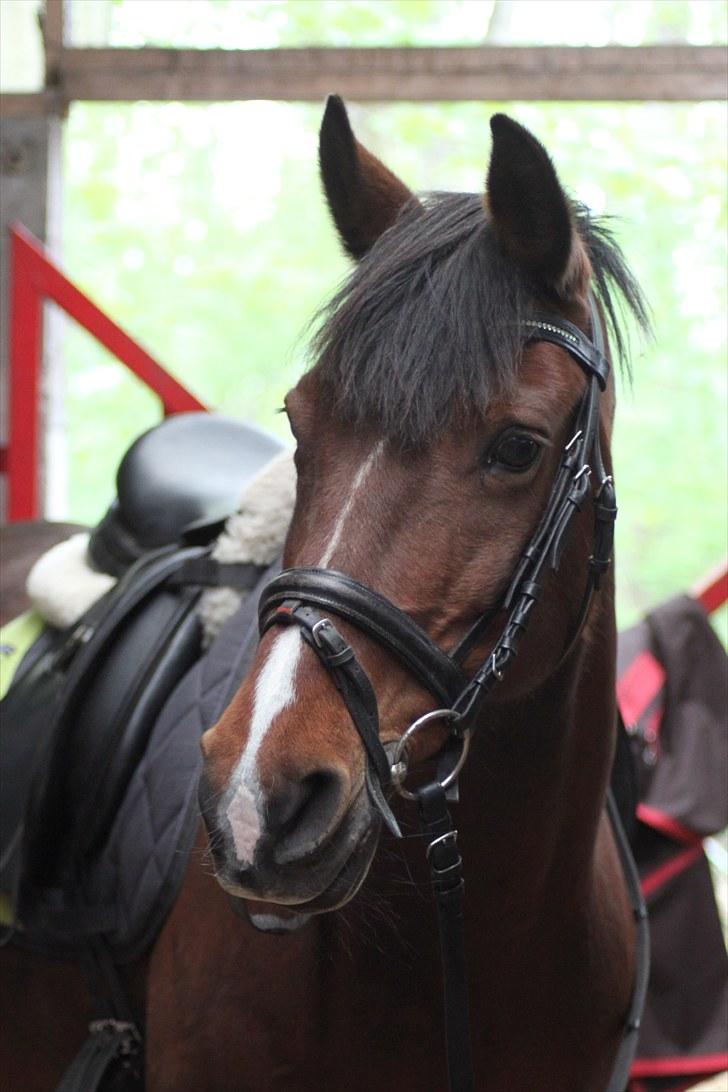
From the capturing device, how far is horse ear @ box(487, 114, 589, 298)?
4.20 ft

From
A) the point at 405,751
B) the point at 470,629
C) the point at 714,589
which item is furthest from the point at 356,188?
the point at 714,589

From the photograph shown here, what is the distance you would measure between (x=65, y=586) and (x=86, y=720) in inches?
14.9

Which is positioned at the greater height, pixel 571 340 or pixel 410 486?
pixel 571 340

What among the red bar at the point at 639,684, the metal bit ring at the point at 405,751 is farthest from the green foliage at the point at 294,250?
the metal bit ring at the point at 405,751

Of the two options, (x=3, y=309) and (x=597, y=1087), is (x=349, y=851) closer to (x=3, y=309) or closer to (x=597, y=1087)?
(x=597, y=1087)

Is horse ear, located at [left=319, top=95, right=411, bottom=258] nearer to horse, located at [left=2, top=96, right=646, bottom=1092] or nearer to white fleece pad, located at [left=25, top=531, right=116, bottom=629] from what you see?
horse, located at [left=2, top=96, right=646, bottom=1092]

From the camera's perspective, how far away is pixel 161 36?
18.8 feet

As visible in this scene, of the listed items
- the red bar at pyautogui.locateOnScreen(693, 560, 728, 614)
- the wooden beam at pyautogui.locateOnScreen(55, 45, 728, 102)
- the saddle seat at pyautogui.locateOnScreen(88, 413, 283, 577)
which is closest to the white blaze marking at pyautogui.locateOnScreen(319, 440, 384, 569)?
the saddle seat at pyautogui.locateOnScreen(88, 413, 283, 577)

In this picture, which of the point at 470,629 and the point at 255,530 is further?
the point at 255,530

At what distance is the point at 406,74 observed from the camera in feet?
11.0

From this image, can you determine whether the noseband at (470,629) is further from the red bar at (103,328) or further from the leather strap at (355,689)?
the red bar at (103,328)

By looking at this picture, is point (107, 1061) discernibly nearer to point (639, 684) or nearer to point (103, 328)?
point (639, 684)

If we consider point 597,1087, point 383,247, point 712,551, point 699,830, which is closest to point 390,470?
point 383,247

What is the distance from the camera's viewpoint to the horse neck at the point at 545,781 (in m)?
1.43
